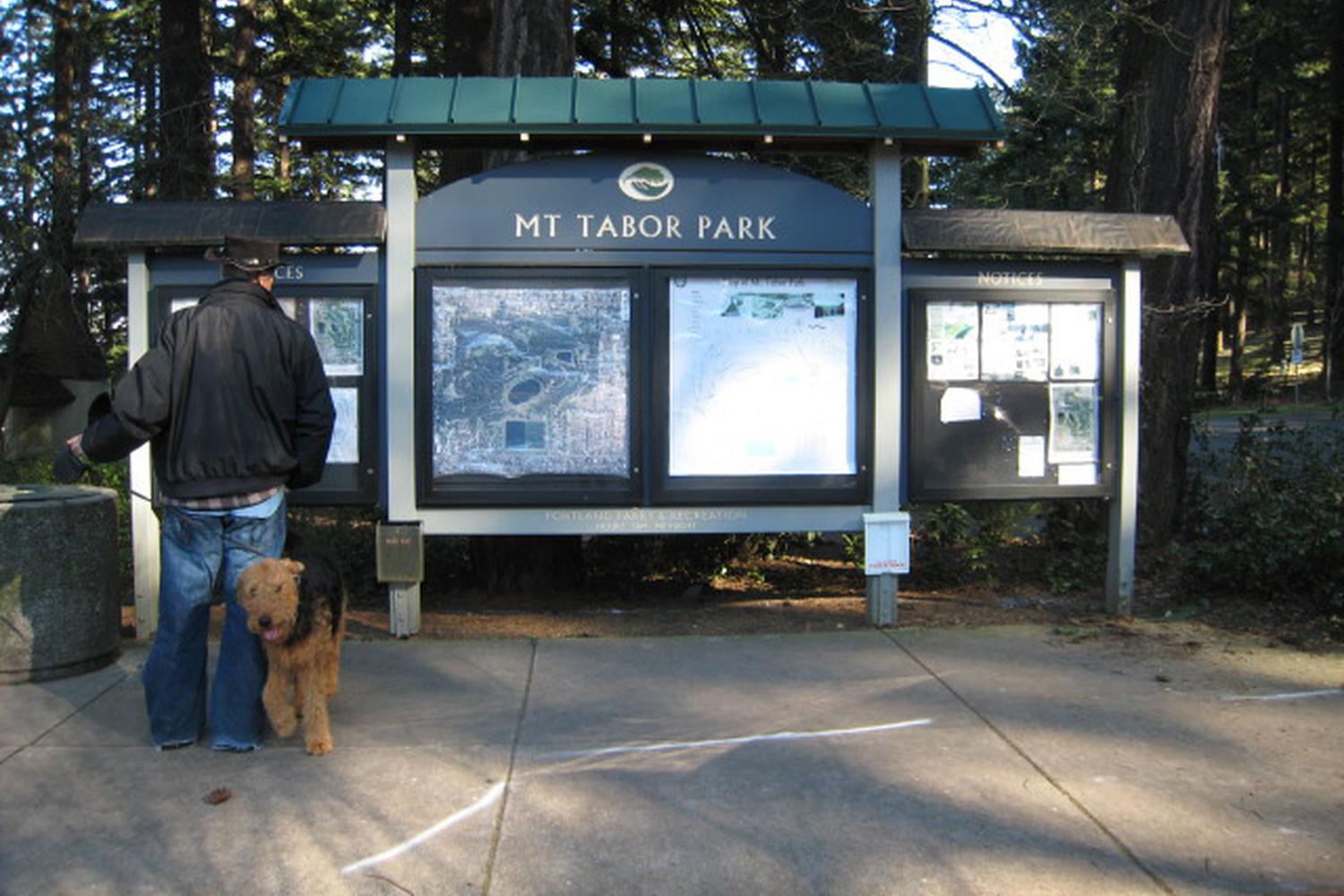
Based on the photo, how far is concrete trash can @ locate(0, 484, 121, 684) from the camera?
5082 mm

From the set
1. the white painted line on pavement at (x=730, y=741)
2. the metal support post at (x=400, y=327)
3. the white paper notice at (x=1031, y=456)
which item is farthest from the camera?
the white paper notice at (x=1031, y=456)

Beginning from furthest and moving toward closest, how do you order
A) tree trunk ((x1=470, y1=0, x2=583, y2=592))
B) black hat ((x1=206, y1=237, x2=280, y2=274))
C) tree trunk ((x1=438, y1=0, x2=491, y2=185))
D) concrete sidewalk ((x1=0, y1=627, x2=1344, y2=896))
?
tree trunk ((x1=438, y1=0, x2=491, y2=185)), tree trunk ((x1=470, y1=0, x2=583, y2=592)), black hat ((x1=206, y1=237, x2=280, y2=274)), concrete sidewalk ((x1=0, y1=627, x2=1344, y2=896))

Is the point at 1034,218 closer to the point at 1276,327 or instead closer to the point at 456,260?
the point at 456,260

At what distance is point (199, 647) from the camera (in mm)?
4387

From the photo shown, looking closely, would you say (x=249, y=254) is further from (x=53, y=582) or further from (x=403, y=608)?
(x=403, y=608)

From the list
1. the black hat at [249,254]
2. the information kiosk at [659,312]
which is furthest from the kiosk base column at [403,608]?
the black hat at [249,254]

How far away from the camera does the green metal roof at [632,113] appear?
5785mm

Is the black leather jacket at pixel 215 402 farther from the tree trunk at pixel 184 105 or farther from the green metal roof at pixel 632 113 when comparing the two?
the tree trunk at pixel 184 105

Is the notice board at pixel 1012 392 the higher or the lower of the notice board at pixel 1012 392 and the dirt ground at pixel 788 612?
the higher


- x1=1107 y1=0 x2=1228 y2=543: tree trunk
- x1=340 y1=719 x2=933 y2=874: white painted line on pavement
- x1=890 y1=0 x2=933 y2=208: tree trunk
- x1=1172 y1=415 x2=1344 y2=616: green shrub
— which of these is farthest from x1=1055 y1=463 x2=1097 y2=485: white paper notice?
x1=890 y1=0 x2=933 y2=208: tree trunk

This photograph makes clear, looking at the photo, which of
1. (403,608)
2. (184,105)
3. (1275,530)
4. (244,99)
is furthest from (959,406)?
(244,99)

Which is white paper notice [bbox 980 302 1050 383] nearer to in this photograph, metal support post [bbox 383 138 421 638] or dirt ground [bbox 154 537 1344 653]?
dirt ground [bbox 154 537 1344 653]

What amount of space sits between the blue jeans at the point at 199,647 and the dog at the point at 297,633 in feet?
0.32

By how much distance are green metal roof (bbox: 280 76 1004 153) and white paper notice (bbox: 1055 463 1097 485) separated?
2.01 metres
